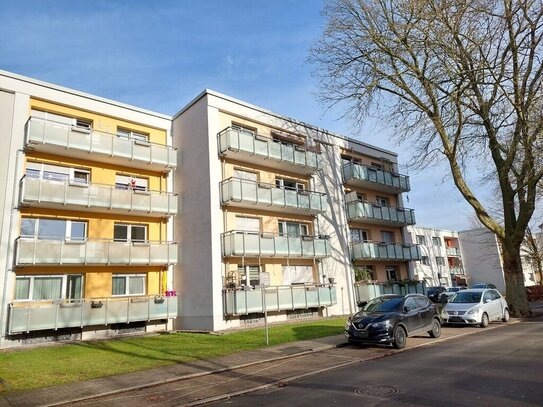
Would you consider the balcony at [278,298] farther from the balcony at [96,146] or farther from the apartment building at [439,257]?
the apartment building at [439,257]

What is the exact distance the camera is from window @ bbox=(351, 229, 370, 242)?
28.5 meters

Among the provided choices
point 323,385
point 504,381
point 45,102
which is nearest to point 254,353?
point 323,385

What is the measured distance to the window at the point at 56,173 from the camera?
1792cm

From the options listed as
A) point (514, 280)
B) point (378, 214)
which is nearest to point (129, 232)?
point (378, 214)

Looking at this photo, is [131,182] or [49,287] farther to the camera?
[131,182]

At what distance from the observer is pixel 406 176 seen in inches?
1287

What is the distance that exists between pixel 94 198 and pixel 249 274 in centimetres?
839

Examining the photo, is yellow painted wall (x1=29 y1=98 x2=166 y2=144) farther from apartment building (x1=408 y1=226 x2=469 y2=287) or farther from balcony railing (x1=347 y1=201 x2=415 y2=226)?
apartment building (x1=408 y1=226 x2=469 y2=287)

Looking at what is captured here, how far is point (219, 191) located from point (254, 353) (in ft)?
32.3

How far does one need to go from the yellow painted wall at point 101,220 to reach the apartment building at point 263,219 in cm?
121

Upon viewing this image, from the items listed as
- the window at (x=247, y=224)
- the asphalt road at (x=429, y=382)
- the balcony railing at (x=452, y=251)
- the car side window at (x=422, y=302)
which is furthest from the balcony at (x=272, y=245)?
the balcony railing at (x=452, y=251)

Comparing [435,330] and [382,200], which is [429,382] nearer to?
[435,330]

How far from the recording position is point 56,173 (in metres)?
18.7

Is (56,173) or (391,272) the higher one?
(56,173)
